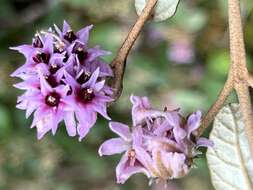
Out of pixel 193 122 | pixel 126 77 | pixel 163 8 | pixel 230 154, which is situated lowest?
pixel 126 77

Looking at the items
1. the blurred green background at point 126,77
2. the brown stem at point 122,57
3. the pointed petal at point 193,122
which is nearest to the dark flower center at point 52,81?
the brown stem at point 122,57

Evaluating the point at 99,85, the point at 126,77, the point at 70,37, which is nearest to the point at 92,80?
the point at 99,85

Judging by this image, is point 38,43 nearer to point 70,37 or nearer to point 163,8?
point 70,37

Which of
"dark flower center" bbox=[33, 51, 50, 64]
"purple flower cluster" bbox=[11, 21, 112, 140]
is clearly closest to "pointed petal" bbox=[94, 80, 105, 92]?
"purple flower cluster" bbox=[11, 21, 112, 140]

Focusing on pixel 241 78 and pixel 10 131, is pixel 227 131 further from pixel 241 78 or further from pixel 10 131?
pixel 10 131

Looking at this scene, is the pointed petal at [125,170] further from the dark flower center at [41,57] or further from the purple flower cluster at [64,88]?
the dark flower center at [41,57]

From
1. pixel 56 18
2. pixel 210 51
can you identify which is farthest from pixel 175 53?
pixel 56 18
